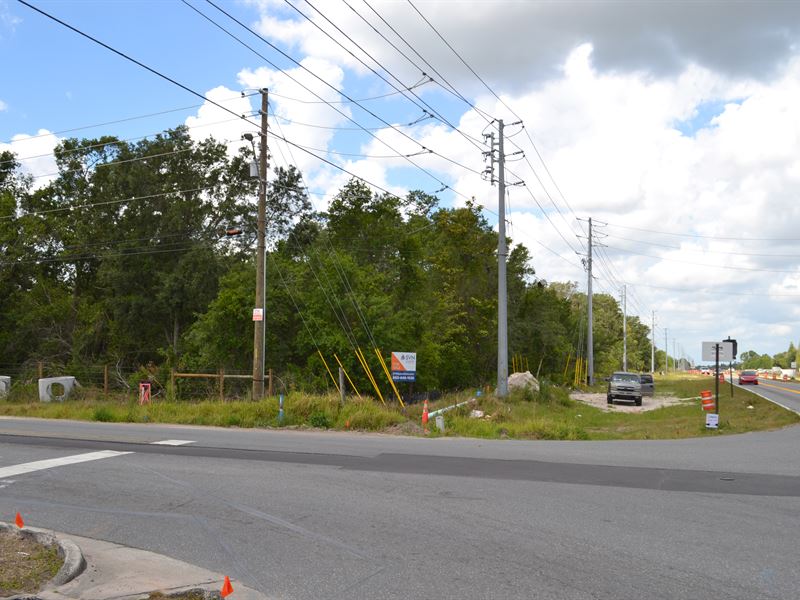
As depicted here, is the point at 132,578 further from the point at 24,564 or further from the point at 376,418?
the point at 376,418

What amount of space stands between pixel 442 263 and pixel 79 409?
25.1 metres

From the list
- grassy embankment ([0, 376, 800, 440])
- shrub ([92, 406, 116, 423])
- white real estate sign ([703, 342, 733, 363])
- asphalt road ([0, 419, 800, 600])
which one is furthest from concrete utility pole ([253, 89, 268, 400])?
white real estate sign ([703, 342, 733, 363])

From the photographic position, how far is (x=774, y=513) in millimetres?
8258

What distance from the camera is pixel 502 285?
28000 mm

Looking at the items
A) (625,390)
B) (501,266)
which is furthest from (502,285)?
(625,390)

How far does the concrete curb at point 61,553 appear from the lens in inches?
224

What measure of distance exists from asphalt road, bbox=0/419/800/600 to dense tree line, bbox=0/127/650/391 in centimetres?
1558

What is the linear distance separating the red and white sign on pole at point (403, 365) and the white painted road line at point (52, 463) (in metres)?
10.3

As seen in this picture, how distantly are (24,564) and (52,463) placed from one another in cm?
644

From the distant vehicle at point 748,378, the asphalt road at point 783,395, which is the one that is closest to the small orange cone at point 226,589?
the asphalt road at point 783,395

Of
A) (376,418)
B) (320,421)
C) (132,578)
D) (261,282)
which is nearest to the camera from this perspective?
(132,578)

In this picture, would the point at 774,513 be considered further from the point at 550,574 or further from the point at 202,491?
the point at 202,491

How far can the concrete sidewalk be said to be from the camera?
546 cm

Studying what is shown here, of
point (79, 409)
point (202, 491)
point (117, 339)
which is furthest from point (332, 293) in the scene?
point (202, 491)
